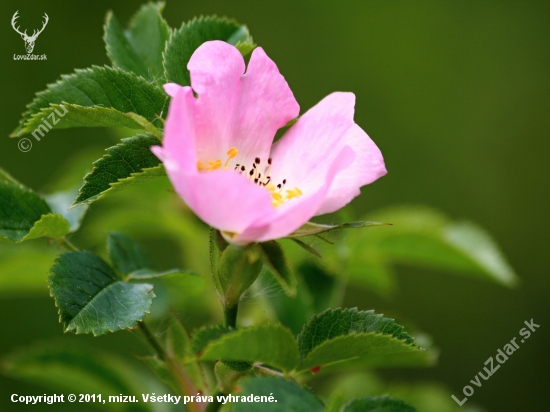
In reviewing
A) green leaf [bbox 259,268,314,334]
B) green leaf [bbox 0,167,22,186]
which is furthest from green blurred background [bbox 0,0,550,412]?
green leaf [bbox 0,167,22,186]

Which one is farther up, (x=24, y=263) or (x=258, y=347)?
(x=258, y=347)

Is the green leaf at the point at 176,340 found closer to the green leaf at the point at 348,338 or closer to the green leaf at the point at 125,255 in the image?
the green leaf at the point at 125,255

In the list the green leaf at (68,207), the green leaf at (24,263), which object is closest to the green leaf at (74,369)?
the green leaf at (24,263)

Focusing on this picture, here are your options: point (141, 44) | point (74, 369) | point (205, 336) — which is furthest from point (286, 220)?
point (74, 369)

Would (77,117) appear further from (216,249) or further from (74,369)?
(74,369)

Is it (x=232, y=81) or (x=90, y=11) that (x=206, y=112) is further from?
(x=90, y=11)

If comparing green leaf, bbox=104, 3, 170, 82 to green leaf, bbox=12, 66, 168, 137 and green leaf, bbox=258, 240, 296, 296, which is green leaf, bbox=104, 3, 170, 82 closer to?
green leaf, bbox=12, 66, 168, 137
